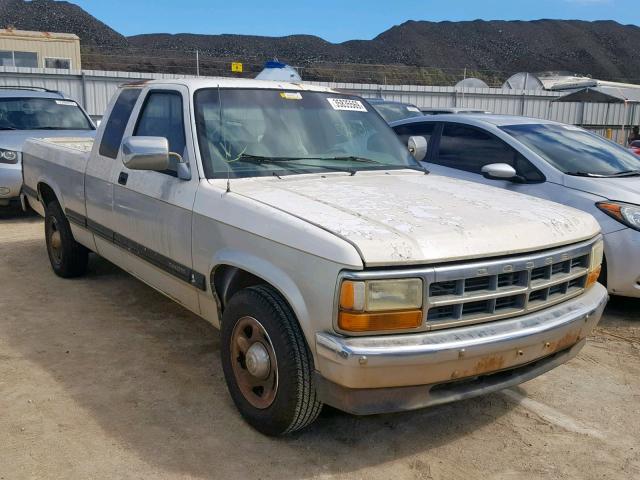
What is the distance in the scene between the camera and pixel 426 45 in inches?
2648

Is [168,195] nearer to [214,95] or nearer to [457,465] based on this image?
[214,95]

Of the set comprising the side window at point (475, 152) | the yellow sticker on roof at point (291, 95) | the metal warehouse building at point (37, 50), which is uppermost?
the metal warehouse building at point (37, 50)

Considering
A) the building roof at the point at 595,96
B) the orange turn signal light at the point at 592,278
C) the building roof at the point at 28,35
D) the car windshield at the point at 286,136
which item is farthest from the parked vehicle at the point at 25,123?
the building roof at the point at 595,96

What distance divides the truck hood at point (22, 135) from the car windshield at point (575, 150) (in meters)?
5.74

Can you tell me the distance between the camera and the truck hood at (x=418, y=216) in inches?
106

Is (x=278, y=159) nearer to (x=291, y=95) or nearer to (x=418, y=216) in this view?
(x=291, y=95)

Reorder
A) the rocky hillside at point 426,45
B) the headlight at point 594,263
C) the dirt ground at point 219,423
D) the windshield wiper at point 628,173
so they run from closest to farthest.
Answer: the dirt ground at point 219,423 → the headlight at point 594,263 → the windshield wiper at point 628,173 → the rocky hillside at point 426,45

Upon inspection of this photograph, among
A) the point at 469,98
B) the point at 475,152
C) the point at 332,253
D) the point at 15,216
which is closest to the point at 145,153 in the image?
the point at 332,253

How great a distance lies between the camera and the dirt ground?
2.96 meters

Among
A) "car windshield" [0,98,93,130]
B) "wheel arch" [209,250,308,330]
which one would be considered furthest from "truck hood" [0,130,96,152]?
"wheel arch" [209,250,308,330]

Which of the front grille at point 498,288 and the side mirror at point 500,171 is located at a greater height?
the side mirror at point 500,171

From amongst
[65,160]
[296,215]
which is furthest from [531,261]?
[65,160]

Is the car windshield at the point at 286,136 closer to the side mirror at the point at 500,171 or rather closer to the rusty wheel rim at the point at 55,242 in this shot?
the side mirror at the point at 500,171

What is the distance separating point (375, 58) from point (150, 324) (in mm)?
61874
